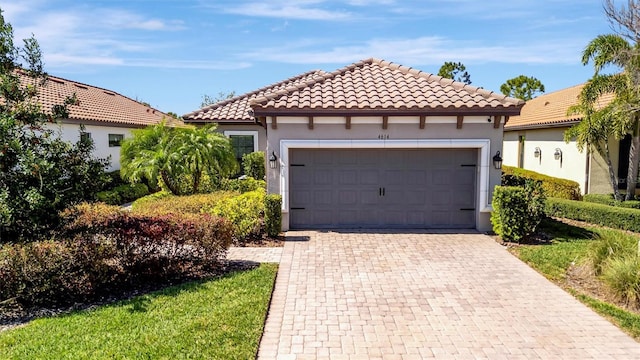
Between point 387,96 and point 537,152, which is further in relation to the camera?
point 537,152

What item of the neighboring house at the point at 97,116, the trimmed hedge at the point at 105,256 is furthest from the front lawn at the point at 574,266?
the neighboring house at the point at 97,116

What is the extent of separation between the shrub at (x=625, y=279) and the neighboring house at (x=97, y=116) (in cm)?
1396

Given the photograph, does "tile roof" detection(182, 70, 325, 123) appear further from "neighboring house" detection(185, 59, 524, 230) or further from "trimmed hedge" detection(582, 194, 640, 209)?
"trimmed hedge" detection(582, 194, 640, 209)

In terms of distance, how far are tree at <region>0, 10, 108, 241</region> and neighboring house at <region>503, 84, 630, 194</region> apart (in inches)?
670

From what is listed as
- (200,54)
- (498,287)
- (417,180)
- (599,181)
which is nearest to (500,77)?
(599,181)

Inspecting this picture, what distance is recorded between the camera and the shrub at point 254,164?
18.7 meters

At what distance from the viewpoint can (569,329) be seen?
5.60 metres

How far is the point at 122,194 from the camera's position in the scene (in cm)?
1689

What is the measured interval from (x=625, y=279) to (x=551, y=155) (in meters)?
14.3

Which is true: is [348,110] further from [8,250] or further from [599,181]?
[599,181]

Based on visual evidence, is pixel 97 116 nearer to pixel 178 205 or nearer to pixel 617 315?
pixel 178 205

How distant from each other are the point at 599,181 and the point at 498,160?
793cm

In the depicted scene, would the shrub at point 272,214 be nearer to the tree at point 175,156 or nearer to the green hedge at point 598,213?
the tree at point 175,156

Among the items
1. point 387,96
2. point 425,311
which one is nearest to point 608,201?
point 387,96
